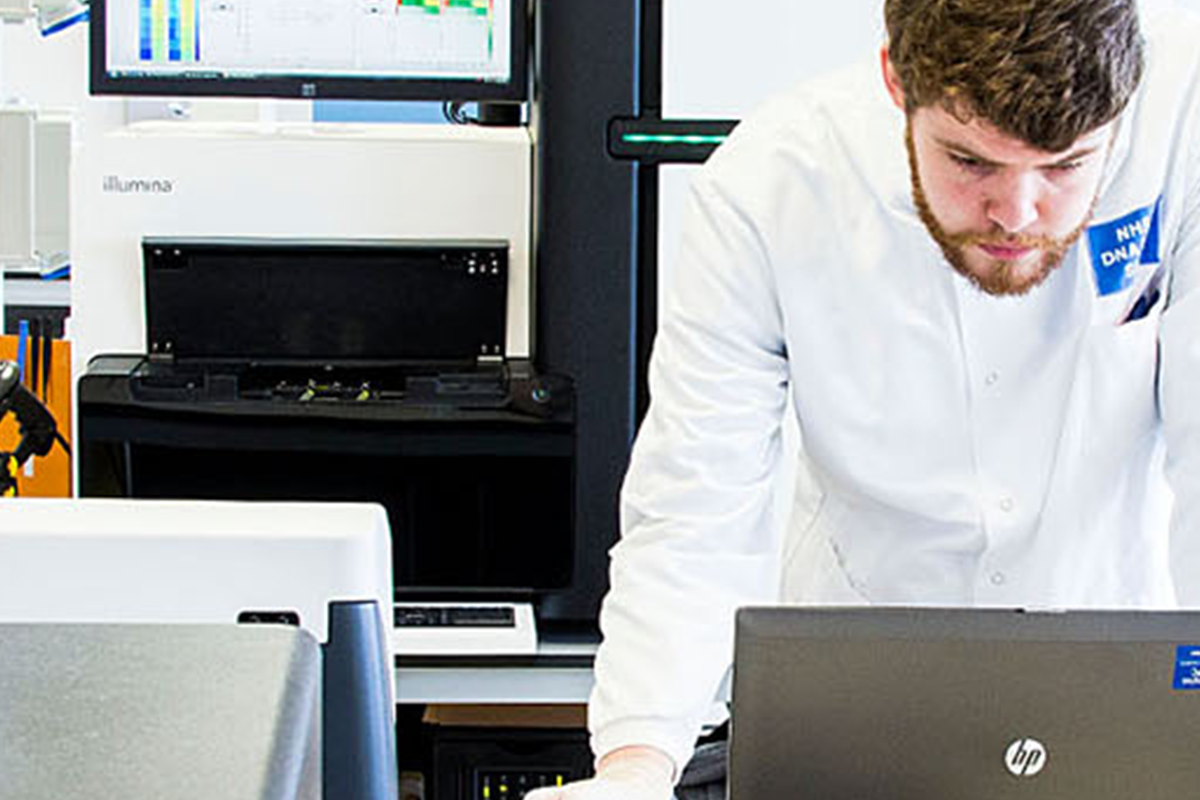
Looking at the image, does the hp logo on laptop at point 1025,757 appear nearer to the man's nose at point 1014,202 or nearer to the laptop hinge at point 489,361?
the man's nose at point 1014,202

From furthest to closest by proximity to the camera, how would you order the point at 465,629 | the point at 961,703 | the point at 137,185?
the point at 137,185 → the point at 465,629 → the point at 961,703

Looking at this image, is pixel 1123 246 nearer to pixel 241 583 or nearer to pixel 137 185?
pixel 241 583

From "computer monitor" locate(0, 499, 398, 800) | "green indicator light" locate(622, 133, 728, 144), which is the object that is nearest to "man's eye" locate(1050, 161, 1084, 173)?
"computer monitor" locate(0, 499, 398, 800)

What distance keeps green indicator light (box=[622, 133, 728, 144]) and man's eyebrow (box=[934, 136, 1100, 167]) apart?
97cm

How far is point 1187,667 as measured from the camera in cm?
100

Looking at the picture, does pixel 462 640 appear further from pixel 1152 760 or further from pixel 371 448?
pixel 1152 760

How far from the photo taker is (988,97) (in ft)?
4.05

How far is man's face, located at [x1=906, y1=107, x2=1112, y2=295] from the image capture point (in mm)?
1296

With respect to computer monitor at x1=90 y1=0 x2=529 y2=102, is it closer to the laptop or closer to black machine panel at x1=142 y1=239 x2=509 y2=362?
black machine panel at x1=142 y1=239 x2=509 y2=362

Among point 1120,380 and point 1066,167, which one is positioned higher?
point 1066,167

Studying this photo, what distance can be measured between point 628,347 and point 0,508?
5.76 ft

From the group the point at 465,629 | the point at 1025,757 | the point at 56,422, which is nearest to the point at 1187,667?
the point at 1025,757

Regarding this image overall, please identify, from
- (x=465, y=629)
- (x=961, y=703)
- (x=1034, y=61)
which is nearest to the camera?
(x=961, y=703)

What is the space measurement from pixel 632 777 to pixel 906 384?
0.48m
